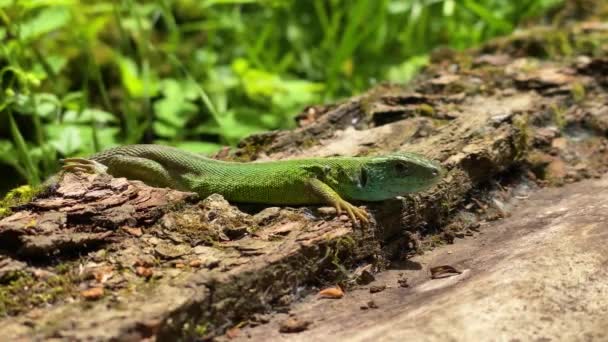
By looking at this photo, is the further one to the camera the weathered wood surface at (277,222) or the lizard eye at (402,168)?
the lizard eye at (402,168)

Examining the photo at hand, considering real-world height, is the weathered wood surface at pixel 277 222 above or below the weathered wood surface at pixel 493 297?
above

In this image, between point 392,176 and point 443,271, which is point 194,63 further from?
point 443,271

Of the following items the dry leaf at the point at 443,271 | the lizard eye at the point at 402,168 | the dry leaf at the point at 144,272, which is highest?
the lizard eye at the point at 402,168

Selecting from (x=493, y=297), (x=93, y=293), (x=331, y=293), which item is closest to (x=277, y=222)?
(x=331, y=293)

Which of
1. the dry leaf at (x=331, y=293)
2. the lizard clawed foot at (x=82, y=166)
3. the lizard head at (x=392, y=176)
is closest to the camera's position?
the dry leaf at (x=331, y=293)

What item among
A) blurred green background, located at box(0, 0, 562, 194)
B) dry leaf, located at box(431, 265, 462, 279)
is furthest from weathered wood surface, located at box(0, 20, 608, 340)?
blurred green background, located at box(0, 0, 562, 194)

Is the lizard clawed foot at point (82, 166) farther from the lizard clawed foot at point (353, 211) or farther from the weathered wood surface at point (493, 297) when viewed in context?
the weathered wood surface at point (493, 297)

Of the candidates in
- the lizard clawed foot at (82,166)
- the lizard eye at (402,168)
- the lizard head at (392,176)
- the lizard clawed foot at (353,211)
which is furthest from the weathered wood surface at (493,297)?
the lizard clawed foot at (82,166)

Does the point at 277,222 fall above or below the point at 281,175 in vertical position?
below
